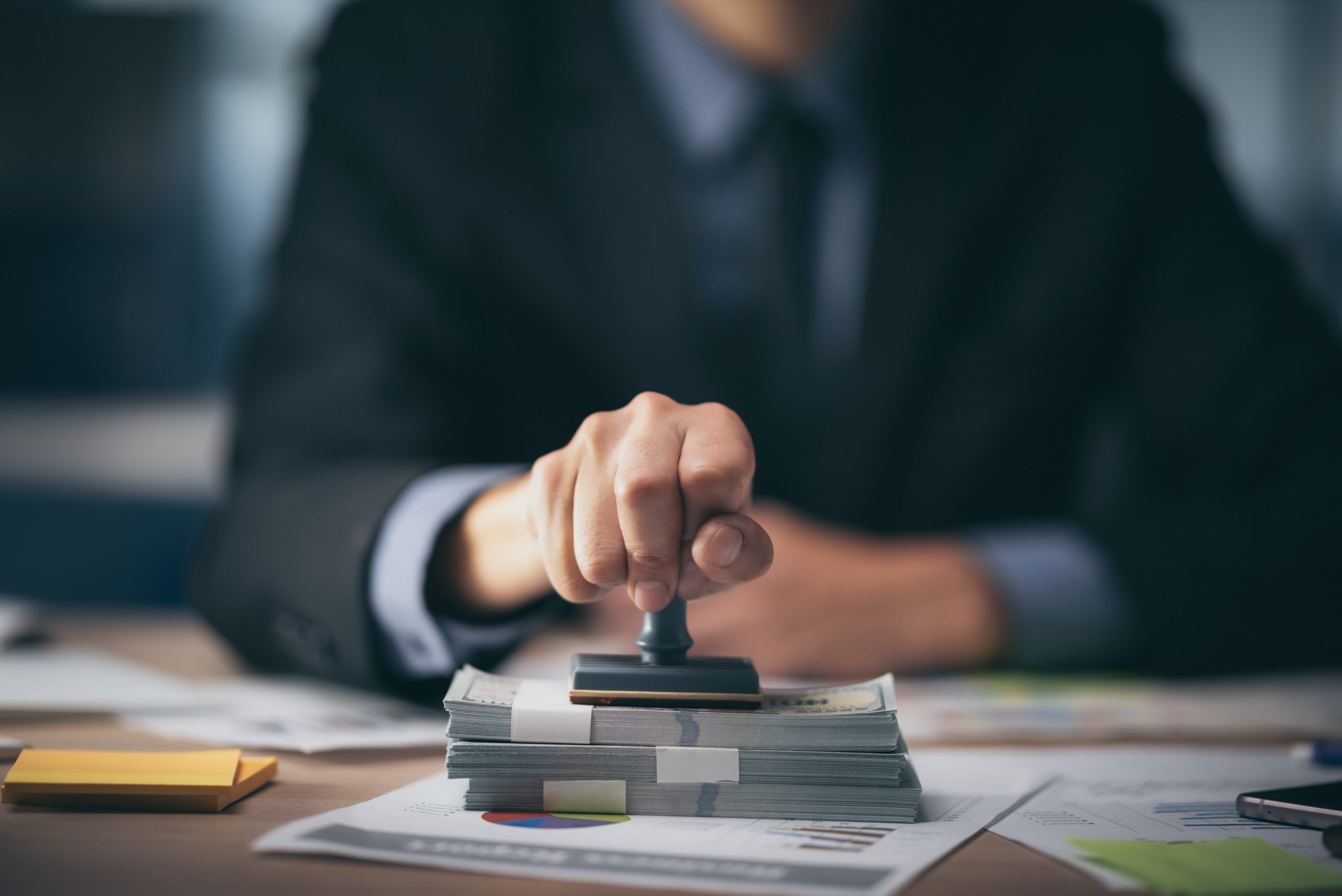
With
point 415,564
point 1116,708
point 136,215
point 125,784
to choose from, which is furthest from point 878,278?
point 136,215

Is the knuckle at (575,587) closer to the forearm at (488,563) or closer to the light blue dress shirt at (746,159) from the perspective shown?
the forearm at (488,563)

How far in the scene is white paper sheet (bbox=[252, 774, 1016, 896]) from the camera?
0.37m

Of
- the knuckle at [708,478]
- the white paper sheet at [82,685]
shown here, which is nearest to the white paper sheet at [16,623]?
the white paper sheet at [82,685]

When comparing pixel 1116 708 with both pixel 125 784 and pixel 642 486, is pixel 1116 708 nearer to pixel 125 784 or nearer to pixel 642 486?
pixel 642 486

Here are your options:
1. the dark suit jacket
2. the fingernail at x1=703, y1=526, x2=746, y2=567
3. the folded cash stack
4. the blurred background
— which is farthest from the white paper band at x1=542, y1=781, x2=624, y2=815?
the blurred background

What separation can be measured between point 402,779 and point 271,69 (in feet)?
6.74

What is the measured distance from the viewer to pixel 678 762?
45cm

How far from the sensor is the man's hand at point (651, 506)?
0.44 m

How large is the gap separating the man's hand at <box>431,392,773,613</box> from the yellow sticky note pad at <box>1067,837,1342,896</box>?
0.19 m

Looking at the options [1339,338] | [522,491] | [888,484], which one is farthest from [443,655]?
[1339,338]

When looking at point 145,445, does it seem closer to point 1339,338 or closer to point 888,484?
point 888,484

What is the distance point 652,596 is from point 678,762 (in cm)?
7

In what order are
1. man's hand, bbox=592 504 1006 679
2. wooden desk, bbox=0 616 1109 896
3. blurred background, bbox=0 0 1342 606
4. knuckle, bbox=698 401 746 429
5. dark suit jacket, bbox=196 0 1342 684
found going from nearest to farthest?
wooden desk, bbox=0 616 1109 896
knuckle, bbox=698 401 746 429
man's hand, bbox=592 504 1006 679
dark suit jacket, bbox=196 0 1342 684
blurred background, bbox=0 0 1342 606

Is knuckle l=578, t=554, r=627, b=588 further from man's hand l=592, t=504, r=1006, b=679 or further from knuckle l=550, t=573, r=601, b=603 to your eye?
man's hand l=592, t=504, r=1006, b=679
